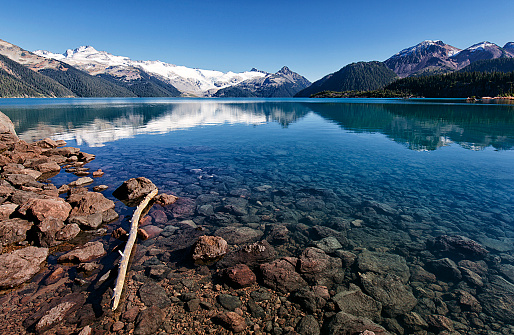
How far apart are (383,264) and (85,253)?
13.1 metres

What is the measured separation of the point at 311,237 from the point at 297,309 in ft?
15.4

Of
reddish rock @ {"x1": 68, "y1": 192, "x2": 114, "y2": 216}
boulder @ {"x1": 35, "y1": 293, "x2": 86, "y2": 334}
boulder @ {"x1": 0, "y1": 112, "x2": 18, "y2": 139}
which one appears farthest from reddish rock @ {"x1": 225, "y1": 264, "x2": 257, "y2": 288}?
boulder @ {"x1": 0, "y1": 112, "x2": 18, "y2": 139}

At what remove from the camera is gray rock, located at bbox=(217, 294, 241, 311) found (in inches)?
338

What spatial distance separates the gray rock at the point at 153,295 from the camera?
8.62 m

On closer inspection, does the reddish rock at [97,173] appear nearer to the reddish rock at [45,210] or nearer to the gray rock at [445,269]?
the reddish rock at [45,210]

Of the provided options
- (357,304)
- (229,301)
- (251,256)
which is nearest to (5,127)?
(251,256)

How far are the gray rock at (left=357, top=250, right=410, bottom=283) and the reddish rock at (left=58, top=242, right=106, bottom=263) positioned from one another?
11.7m

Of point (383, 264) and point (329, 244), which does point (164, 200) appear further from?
point (383, 264)

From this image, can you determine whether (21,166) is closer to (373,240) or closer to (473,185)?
(373,240)

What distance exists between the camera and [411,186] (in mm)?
19812

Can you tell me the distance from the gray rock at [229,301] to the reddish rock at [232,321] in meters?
0.46

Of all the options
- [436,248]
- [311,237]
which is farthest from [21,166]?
[436,248]

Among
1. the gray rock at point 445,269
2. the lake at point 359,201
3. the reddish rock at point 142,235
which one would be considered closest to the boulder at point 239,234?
the lake at point 359,201

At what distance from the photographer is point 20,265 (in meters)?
Answer: 9.91
